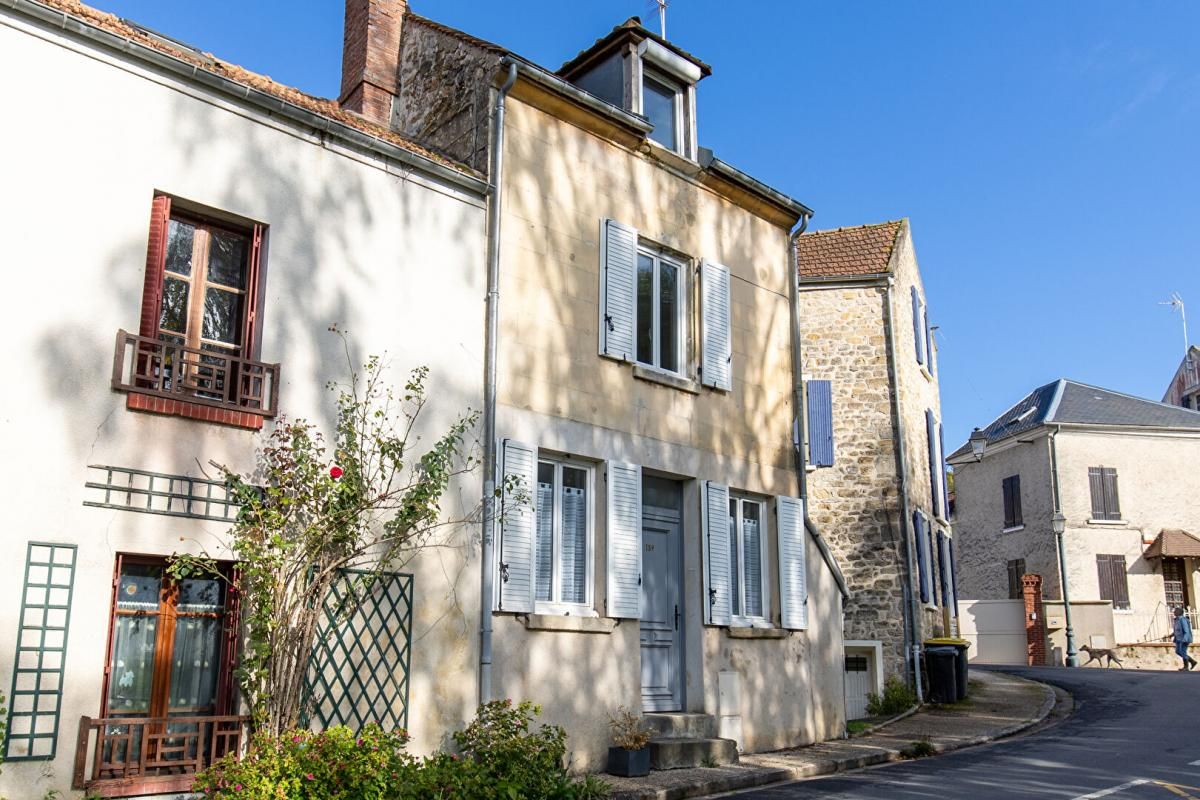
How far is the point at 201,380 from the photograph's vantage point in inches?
331

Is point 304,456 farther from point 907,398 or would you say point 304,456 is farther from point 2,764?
point 907,398

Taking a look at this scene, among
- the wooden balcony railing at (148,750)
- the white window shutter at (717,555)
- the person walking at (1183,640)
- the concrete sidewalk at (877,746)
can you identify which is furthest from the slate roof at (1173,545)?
the wooden balcony railing at (148,750)

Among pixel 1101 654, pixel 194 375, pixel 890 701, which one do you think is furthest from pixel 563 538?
pixel 1101 654

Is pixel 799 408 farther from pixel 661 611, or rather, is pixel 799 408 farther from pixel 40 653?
pixel 40 653

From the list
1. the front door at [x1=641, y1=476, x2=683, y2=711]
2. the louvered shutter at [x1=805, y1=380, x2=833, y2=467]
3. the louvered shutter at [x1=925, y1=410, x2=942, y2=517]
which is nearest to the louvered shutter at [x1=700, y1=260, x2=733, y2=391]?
the front door at [x1=641, y1=476, x2=683, y2=711]

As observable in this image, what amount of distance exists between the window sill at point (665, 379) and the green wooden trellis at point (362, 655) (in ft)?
12.1

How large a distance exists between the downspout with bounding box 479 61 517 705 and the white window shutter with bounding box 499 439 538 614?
0.44 ft

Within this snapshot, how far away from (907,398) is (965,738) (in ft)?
23.4

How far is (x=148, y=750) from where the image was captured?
759cm

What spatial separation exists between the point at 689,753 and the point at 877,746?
296 cm

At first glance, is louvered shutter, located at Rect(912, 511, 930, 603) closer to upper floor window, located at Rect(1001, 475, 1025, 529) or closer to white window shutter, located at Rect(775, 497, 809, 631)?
white window shutter, located at Rect(775, 497, 809, 631)

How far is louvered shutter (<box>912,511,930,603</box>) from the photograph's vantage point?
18141 mm

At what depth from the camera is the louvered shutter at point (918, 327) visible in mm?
20203

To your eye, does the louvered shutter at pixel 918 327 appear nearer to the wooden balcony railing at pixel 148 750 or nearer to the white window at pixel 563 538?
the white window at pixel 563 538
